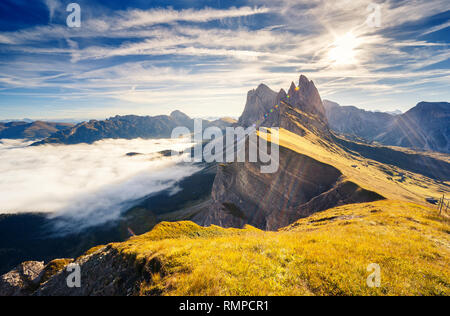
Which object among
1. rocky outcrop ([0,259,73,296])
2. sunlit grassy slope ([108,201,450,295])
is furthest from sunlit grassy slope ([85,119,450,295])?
rocky outcrop ([0,259,73,296])

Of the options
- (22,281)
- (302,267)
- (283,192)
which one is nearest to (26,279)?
(22,281)

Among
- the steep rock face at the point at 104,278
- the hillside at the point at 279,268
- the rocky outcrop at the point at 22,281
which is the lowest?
the rocky outcrop at the point at 22,281

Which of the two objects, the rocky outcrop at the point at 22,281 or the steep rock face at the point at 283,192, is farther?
the steep rock face at the point at 283,192

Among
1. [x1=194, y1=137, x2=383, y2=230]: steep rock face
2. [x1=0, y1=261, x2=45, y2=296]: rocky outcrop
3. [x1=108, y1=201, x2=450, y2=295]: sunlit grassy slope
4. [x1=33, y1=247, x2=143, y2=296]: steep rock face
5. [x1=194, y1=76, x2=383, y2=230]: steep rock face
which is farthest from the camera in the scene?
[x1=194, y1=76, x2=383, y2=230]: steep rock face

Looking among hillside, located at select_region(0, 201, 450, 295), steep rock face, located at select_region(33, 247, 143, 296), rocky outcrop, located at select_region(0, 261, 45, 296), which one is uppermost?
hillside, located at select_region(0, 201, 450, 295)

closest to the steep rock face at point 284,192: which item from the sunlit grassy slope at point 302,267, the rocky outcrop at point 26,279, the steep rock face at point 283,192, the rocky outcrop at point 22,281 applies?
the steep rock face at point 283,192

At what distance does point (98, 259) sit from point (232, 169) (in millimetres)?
68616

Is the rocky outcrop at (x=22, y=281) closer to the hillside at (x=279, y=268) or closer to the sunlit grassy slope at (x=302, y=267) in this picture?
the hillside at (x=279, y=268)

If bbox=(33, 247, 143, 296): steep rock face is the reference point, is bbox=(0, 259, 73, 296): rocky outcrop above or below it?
below

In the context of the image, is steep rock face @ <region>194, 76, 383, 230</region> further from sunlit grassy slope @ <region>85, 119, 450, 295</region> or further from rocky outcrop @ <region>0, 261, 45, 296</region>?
rocky outcrop @ <region>0, 261, 45, 296</region>

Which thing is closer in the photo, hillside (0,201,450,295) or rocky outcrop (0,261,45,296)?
hillside (0,201,450,295)

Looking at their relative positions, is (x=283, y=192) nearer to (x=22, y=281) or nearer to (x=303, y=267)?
(x=303, y=267)

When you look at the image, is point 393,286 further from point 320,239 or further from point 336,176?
point 336,176

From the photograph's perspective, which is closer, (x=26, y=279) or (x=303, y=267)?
(x=303, y=267)
